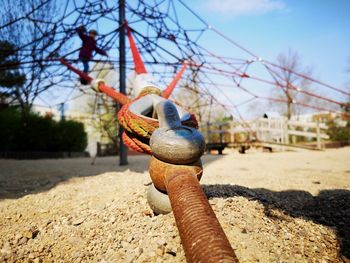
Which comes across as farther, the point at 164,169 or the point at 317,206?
the point at 317,206

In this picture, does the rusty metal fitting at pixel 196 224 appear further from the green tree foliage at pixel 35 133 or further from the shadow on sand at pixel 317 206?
the green tree foliage at pixel 35 133

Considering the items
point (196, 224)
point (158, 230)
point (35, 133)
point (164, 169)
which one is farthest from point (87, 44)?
point (35, 133)

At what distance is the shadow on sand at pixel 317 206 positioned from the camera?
79.9 inches

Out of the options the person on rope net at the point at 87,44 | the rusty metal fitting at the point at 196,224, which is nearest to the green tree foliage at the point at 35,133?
the person on rope net at the point at 87,44

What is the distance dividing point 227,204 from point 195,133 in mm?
620

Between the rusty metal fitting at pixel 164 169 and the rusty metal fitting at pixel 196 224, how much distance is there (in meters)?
0.05

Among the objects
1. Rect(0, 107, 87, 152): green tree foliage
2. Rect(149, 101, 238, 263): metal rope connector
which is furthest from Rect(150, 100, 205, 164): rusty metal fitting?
Rect(0, 107, 87, 152): green tree foliage

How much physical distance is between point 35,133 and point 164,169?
12224mm

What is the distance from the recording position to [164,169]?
1890mm

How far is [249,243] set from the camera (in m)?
1.54

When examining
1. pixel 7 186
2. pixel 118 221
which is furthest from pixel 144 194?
pixel 7 186

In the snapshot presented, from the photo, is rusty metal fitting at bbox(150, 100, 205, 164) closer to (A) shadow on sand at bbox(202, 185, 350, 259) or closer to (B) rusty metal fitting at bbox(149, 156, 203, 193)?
(B) rusty metal fitting at bbox(149, 156, 203, 193)

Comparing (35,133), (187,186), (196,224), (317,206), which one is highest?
(35,133)

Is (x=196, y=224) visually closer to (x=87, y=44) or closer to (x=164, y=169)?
(x=164, y=169)
